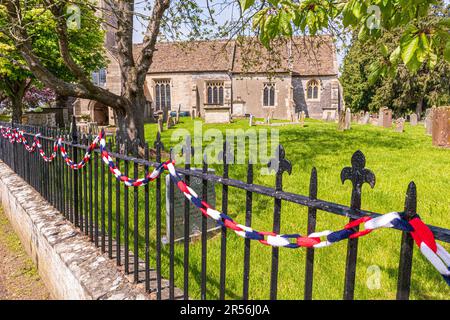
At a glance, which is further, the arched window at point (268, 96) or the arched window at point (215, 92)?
the arched window at point (215, 92)

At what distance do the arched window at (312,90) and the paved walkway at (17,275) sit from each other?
37.8 meters

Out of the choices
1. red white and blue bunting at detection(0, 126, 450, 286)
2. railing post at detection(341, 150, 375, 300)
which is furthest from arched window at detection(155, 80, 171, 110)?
railing post at detection(341, 150, 375, 300)

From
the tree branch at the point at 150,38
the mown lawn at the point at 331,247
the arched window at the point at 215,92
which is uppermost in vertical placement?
the arched window at the point at 215,92

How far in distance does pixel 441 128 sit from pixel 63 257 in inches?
473

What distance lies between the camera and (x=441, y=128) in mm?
11094

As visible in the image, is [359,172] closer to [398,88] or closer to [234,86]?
[234,86]

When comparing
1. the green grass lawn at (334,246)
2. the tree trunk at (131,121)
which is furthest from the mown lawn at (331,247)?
the tree trunk at (131,121)

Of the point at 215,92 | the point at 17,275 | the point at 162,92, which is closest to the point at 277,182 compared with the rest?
the point at 17,275

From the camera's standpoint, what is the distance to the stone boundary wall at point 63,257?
2617 mm

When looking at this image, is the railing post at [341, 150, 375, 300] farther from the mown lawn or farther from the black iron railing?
the mown lawn

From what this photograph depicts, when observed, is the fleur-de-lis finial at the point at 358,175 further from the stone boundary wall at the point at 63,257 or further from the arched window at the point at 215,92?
the arched window at the point at 215,92

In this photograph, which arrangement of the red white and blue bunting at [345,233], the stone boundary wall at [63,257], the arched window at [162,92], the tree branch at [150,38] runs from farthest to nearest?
the arched window at [162,92] < the tree branch at [150,38] < the stone boundary wall at [63,257] < the red white and blue bunting at [345,233]

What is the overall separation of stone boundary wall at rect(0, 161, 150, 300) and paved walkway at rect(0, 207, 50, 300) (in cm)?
10
